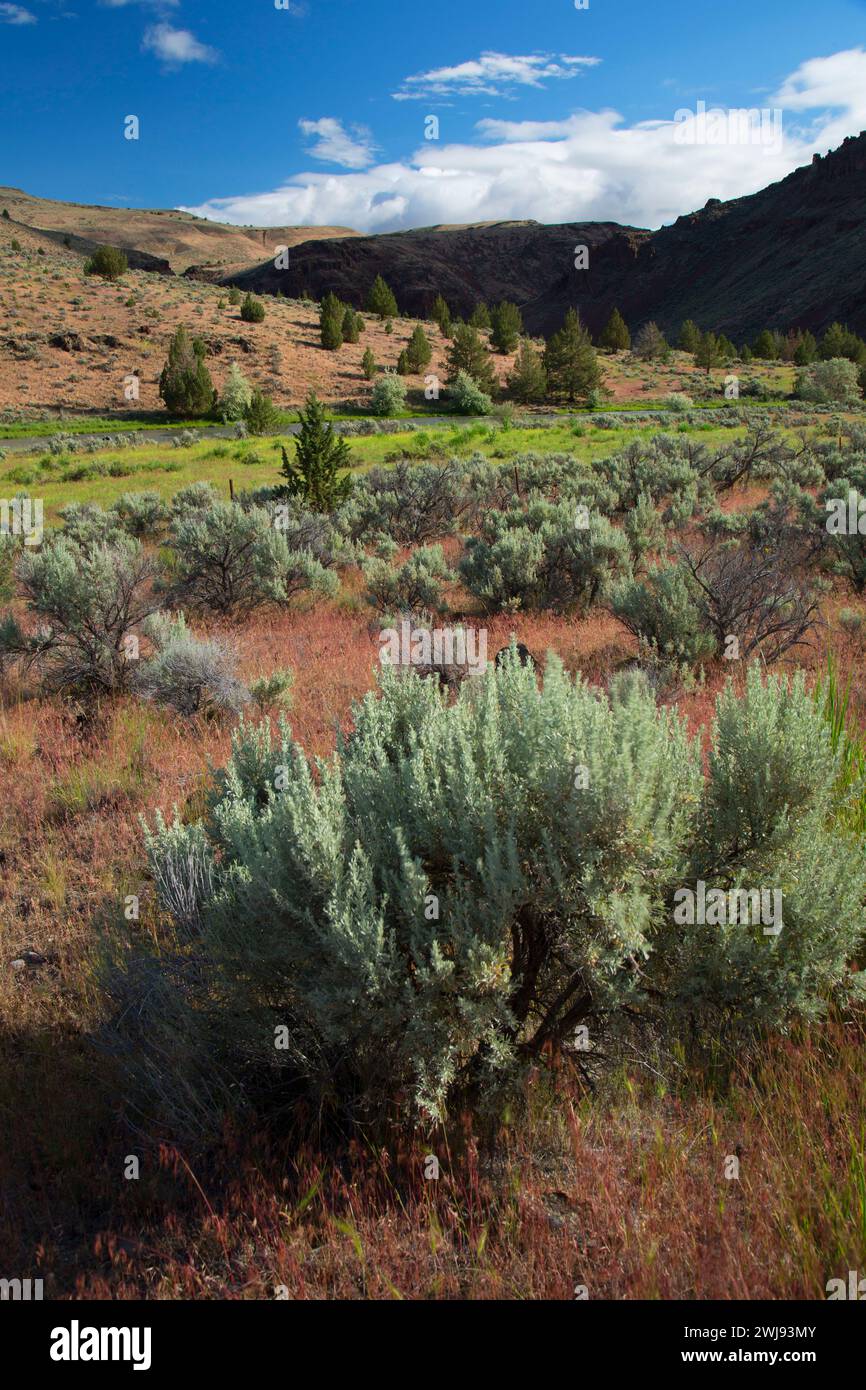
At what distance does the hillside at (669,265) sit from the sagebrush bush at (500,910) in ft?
321

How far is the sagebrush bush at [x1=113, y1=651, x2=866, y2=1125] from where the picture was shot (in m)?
2.46

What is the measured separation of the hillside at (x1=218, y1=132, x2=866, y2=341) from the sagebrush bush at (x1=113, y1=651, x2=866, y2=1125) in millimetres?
97854

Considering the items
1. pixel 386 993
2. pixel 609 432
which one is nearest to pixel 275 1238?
pixel 386 993

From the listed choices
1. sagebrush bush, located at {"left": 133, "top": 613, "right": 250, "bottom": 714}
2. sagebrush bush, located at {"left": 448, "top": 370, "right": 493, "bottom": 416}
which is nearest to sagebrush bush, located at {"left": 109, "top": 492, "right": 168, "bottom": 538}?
sagebrush bush, located at {"left": 133, "top": 613, "right": 250, "bottom": 714}

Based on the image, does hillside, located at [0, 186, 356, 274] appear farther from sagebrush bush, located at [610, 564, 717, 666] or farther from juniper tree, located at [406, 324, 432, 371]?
sagebrush bush, located at [610, 564, 717, 666]

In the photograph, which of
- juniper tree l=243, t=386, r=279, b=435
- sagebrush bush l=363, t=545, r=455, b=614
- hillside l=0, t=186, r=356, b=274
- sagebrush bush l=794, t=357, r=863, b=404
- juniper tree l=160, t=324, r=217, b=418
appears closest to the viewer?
sagebrush bush l=363, t=545, r=455, b=614

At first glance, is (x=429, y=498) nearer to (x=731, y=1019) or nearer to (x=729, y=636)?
(x=729, y=636)

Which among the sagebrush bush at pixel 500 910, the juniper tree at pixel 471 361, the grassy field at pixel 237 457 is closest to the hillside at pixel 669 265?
the juniper tree at pixel 471 361

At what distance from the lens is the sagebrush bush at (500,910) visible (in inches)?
96.8

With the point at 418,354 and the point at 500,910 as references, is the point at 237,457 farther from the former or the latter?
the point at 418,354

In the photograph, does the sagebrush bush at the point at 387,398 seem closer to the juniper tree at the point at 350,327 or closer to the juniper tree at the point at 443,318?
the juniper tree at the point at 350,327

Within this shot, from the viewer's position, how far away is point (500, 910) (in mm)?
2482

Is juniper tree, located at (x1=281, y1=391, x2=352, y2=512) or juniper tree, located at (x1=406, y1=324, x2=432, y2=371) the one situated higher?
juniper tree, located at (x1=406, y1=324, x2=432, y2=371)

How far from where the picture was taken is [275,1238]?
2.25 metres
